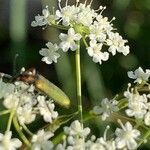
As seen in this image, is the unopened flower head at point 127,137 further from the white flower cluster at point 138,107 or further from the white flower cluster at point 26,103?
the white flower cluster at point 26,103

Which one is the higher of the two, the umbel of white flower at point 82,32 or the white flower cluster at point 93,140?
the umbel of white flower at point 82,32

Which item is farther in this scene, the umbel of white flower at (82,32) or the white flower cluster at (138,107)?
the umbel of white flower at (82,32)

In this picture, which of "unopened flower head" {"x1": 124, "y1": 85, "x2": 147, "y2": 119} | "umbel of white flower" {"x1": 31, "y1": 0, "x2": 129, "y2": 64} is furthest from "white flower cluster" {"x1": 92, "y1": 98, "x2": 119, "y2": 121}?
"umbel of white flower" {"x1": 31, "y1": 0, "x2": 129, "y2": 64}

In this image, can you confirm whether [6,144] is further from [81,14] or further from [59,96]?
[81,14]

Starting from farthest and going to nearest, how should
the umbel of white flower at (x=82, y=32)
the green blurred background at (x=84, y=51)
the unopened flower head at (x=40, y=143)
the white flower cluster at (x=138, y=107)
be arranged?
the green blurred background at (x=84, y=51)
the umbel of white flower at (x=82, y=32)
the white flower cluster at (x=138, y=107)
the unopened flower head at (x=40, y=143)

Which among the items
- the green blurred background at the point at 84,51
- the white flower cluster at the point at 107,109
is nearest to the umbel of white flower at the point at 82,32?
the white flower cluster at the point at 107,109

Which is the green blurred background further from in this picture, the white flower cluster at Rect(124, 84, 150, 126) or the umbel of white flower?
the white flower cluster at Rect(124, 84, 150, 126)

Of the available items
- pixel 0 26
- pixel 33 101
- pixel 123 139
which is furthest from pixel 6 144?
pixel 0 26
